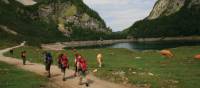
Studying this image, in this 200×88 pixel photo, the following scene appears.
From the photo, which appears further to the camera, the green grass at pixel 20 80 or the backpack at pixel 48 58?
the backpack at pixel 48 58

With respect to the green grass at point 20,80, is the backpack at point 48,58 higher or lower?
higher

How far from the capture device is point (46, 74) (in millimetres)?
51812

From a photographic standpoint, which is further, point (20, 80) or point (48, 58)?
point (48, 58)

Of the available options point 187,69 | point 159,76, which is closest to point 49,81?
point 159,76

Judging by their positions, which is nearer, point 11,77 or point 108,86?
point 108,86

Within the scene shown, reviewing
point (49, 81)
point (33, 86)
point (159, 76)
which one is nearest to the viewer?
point (33, 86)

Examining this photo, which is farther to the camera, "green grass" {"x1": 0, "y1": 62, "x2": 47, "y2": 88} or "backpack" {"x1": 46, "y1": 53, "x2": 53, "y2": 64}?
"backpack" {"x1": 46, "y1": 53, "x2": 53, "y2": 64}

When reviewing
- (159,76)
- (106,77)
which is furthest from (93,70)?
(159,76)

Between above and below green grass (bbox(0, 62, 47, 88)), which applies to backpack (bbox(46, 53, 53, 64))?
above

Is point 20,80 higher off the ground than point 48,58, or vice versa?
point 48,58

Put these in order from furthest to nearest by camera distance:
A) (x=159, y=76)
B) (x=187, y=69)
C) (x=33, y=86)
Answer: (x=187, y=69) → (x=159, y=76) → (x=33, y=86)

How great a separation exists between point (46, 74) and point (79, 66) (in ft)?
32.4

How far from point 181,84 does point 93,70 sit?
53.2 feet

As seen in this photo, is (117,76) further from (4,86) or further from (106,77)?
(4,86)
